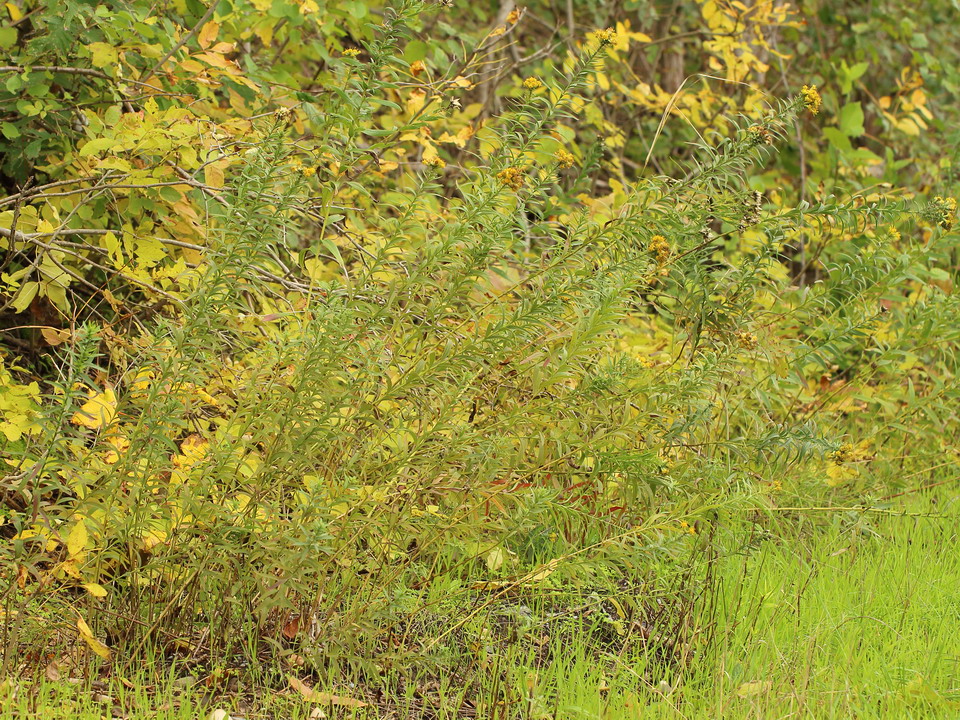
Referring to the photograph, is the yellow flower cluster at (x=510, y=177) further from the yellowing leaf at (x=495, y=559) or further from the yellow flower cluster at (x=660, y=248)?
the yellowing leaf at (x=495, y=559)

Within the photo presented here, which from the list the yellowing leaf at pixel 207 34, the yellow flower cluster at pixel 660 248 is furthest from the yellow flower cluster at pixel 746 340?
the yellowing leaf at pixel 207 34

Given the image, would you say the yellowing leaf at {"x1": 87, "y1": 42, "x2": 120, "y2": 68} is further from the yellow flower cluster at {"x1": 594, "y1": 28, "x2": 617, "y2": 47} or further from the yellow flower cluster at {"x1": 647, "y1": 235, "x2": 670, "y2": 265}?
the yellow flower cluster at {"x1": 647, "y1": 235, "x2": 670, "y2": 265}

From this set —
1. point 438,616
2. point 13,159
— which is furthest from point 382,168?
point 438,616

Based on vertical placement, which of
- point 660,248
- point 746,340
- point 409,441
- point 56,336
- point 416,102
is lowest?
point 56,336

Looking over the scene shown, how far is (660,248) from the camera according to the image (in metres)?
3.03

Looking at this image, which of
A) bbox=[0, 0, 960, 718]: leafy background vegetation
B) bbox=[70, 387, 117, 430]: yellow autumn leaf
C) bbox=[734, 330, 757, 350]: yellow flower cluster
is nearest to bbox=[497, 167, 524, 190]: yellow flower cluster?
bbox=[0, 0, 960, 718]: leafy background vegetation

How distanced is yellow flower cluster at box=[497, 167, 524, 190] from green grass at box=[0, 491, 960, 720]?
125cm

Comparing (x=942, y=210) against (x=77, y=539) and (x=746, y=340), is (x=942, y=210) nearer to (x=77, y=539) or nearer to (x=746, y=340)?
(x=746, y=340)

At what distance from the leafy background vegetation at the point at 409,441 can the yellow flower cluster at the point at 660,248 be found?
A: 0.05 feet

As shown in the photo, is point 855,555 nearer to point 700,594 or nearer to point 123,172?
point 700,594

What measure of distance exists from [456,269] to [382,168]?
1.38 m

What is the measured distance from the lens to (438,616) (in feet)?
10.5

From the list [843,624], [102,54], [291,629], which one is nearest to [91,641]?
[291,629]

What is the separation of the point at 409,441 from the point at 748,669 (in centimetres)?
→ 116
